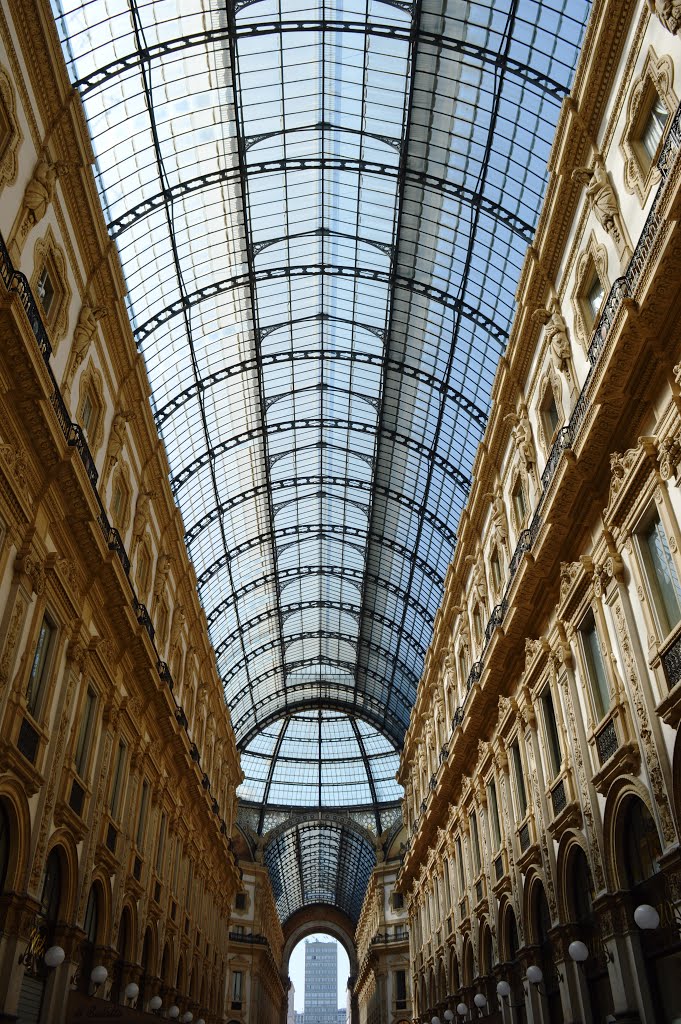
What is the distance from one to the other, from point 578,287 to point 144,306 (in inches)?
654

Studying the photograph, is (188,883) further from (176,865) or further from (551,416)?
(551,416)

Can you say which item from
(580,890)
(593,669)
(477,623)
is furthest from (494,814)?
(593,669)

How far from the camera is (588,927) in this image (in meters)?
17.7

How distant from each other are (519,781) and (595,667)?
736 cm

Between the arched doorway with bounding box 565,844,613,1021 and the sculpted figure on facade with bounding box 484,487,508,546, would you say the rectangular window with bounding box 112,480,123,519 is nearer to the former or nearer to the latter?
the sculpted figure on facade with bounding box 484,487,508,546

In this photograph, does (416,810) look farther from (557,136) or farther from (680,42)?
(680,42)

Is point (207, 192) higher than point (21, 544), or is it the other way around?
point (207, 192)

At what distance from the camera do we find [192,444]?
124 ft

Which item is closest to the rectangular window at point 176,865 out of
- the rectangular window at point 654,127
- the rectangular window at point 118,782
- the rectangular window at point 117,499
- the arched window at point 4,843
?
the rectangular window at point 118,782

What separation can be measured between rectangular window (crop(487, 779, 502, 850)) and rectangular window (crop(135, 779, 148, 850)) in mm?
10956

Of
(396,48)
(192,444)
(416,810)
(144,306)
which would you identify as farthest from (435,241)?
(416,810)

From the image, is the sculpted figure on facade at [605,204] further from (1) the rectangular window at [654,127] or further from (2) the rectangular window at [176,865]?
(2) the rectangular window at [176,865]

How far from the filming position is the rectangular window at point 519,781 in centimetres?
2306

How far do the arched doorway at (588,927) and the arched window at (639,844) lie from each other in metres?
1.57
